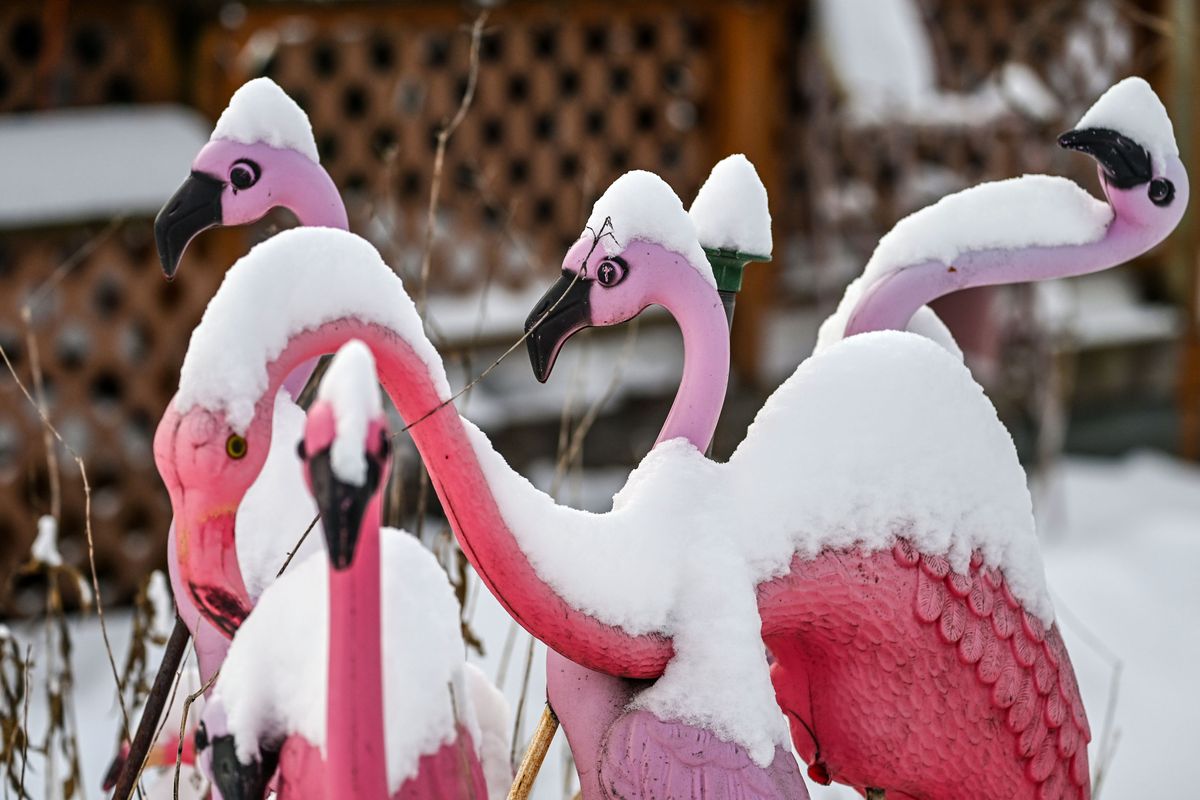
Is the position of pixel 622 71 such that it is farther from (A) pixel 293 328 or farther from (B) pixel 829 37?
(A) pixel 293 328

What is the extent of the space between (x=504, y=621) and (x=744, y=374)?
4.28ft

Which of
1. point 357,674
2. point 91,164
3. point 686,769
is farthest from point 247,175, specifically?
point 91,164

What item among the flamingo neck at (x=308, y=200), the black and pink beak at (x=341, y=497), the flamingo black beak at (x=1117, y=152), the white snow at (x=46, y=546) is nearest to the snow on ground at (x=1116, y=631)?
the white snow at (x=46, y=546)

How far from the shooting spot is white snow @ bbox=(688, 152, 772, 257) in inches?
49.5

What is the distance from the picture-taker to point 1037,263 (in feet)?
4.39

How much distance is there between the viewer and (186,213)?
3.97 feet

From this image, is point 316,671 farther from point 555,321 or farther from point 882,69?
point 882,69

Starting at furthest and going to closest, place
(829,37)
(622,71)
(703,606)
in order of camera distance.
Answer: (622,71) < (829,37) < (703,606)

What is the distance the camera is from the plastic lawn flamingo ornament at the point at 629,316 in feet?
3.71

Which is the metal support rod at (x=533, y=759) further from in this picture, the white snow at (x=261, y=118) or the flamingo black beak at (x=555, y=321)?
the white snow at (x=261, y=118)

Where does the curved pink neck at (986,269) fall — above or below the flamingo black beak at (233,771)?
above

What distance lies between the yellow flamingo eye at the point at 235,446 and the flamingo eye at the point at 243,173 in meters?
0.36

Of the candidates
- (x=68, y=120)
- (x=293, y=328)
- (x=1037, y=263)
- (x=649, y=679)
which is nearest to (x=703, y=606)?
(x=649, y=679)

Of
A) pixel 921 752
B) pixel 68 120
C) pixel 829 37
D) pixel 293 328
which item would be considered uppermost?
pixel 829 37
